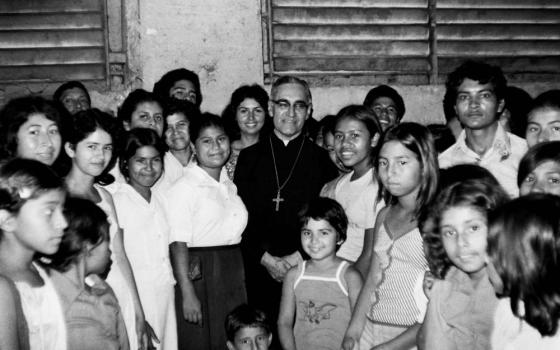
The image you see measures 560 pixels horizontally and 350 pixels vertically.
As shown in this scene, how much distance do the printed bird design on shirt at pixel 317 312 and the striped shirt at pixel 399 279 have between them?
360mm

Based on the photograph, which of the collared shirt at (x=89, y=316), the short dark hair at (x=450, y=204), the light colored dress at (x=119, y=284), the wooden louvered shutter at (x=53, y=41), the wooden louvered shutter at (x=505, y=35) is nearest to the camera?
the short dark hair at (x=450, y=204)

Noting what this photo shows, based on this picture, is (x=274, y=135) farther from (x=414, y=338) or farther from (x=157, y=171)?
(x=414, y=338)

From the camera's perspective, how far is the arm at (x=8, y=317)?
2207 mm

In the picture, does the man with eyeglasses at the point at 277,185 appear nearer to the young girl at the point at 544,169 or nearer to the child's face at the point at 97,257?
the child's face at the point at 97,257

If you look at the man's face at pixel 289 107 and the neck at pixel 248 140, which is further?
the neck at pixel 248 140

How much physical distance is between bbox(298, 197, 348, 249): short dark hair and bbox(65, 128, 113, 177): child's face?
1112 millimetres

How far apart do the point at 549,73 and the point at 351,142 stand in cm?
334

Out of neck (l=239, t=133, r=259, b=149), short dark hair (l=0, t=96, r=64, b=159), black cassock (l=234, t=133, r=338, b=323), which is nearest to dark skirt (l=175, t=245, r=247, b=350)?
black cassock (l=234, t=133, r=338, b=323)

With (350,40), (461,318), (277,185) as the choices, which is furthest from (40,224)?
(350,40)

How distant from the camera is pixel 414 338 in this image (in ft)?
9.67

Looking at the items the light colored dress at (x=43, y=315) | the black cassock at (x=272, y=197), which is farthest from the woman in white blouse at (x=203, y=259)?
the light colored dress at (x=43, y=315)

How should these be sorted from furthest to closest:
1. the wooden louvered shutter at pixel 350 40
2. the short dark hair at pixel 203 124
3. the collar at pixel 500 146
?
the wooden louvered shutter at pixel 350 40 < the short dark hair at pixel 203 124 < the collar at pixel 500 146

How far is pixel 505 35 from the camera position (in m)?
6.11

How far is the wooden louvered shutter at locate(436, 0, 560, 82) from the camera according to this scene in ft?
19.7
